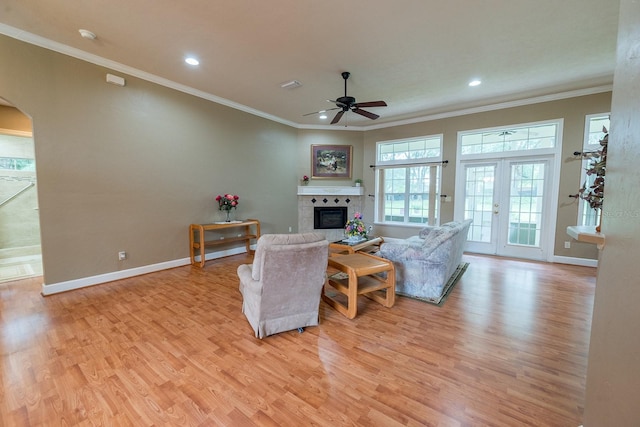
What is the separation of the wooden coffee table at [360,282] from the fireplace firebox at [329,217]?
3.63m

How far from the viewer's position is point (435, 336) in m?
2.31

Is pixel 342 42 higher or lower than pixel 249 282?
higher

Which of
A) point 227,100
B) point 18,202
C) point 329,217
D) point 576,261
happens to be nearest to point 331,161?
point 329,217

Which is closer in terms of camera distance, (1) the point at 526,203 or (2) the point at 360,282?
(2) the point at 360,282

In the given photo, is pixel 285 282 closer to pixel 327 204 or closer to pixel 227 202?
pixel 227 202

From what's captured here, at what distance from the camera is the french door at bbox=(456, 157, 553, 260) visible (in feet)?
15.8

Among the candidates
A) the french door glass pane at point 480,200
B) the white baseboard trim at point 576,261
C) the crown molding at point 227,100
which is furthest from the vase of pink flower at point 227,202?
the white baseboard trim at point 576,261

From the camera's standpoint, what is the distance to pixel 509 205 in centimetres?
509

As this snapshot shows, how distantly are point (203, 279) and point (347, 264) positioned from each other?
2362mm

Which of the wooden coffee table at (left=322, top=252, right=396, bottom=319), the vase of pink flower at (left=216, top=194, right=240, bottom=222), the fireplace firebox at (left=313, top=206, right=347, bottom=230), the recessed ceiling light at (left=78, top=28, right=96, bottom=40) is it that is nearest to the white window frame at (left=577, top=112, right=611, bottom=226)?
the wooden coffee table at (left=322, top=252, right=396, bottom=319)

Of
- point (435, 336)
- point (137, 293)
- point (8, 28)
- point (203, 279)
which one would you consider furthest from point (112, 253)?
point (435, 336)

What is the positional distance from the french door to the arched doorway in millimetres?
8495

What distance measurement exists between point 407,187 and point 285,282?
496 centimetres

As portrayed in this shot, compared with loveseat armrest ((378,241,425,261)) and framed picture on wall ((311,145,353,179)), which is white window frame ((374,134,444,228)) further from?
loveseat armrest ((378,241,425,261))
